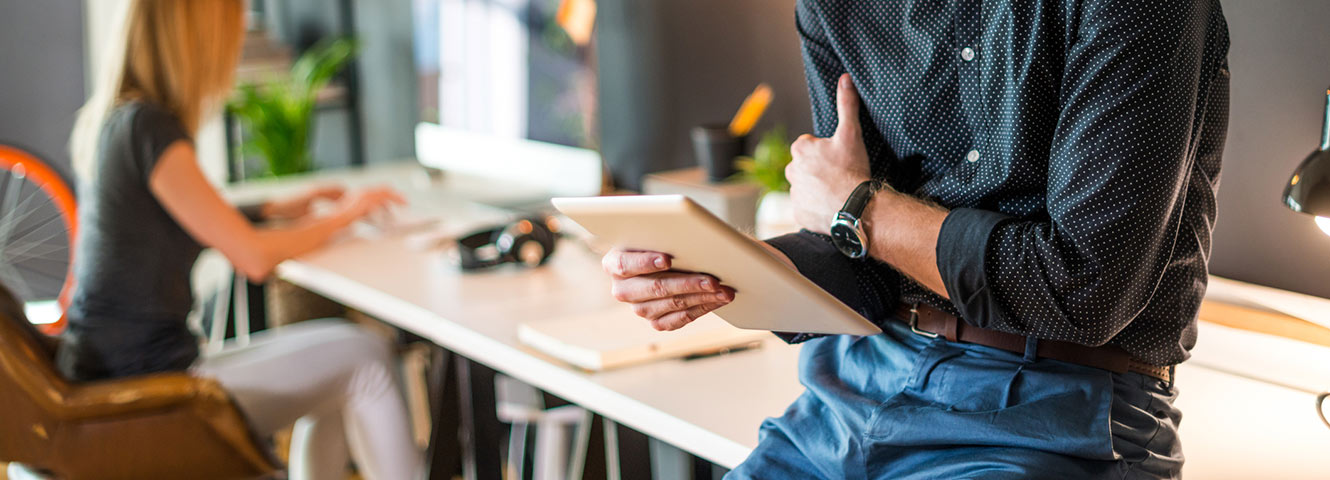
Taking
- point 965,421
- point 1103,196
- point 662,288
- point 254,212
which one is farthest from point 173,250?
point 1103,196

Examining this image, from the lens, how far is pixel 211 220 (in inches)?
78.8

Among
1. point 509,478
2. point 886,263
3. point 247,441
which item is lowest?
point 509,478

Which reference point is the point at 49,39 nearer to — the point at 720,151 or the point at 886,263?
the point at 720,151

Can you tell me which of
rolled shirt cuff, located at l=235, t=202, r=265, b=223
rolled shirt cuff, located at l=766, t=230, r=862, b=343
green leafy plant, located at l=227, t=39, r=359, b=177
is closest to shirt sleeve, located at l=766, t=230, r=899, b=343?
rolled shirt cuff, located at l=766, t=230, r=862, b=343

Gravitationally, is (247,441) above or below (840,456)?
below

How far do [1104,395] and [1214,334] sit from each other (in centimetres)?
52

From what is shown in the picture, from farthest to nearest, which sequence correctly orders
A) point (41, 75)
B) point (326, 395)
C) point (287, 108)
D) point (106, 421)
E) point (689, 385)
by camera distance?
point (41, 75)
point (287, 108)
point (326, 395)
point (106, 421)
point (689, 385)

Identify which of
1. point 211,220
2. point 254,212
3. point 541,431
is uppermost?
point 211,220

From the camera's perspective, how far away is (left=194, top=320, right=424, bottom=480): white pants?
6.42ft

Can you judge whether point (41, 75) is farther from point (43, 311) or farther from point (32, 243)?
point (43, 311)

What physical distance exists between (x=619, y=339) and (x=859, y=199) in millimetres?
574

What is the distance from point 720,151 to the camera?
211cm

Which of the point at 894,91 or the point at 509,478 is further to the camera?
the point at 509,478

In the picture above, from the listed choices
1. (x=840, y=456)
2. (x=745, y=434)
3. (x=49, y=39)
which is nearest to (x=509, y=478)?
(x=745, y=434)
